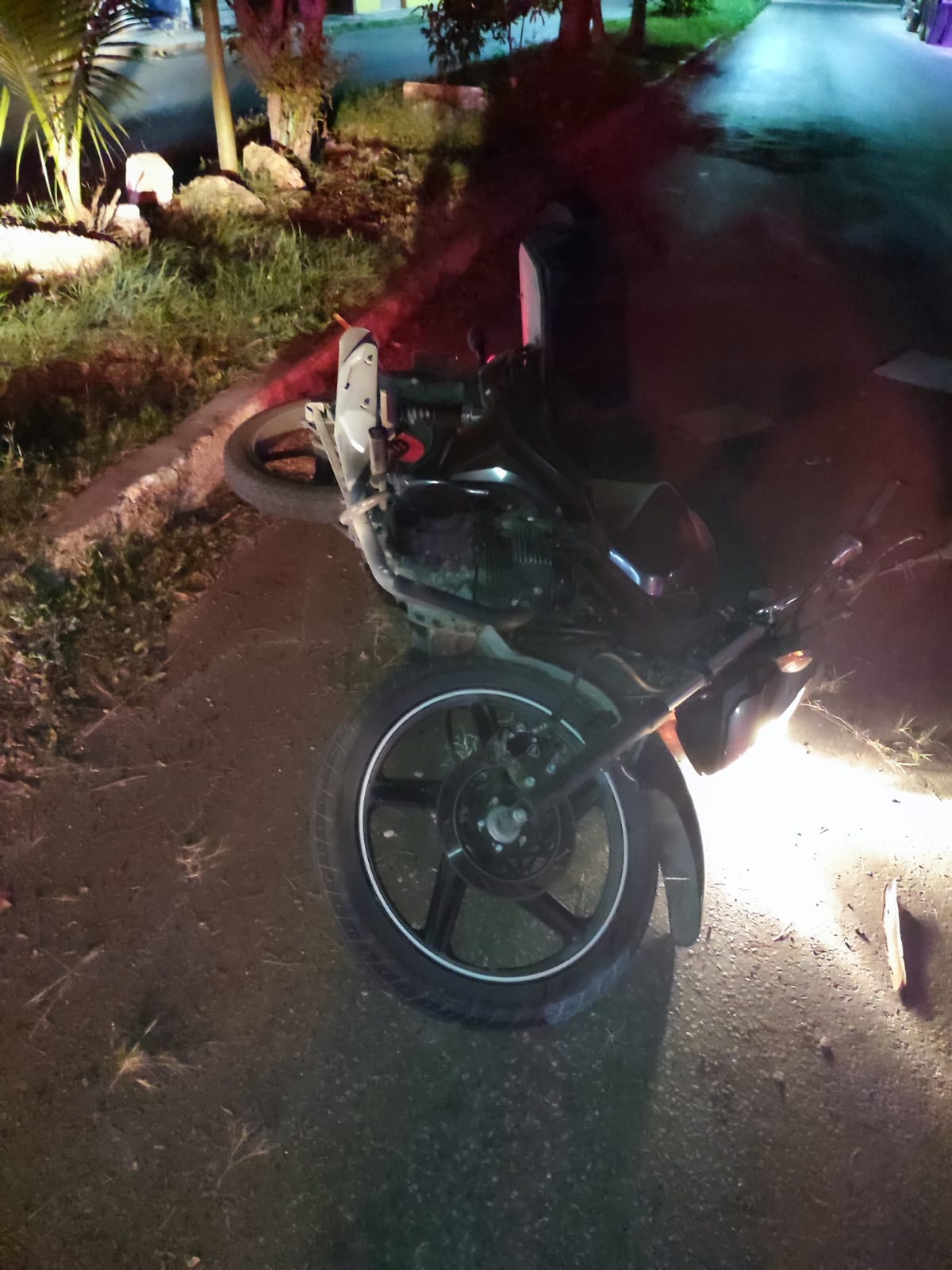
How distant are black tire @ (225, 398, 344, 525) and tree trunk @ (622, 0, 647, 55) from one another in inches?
643

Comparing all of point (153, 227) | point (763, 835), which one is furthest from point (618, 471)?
point (153, 227)

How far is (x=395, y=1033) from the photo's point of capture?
229cm

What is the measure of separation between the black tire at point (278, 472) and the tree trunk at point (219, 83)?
3371mm

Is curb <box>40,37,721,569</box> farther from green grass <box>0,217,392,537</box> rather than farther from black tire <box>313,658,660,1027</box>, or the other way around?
black tire <box>313,658,660,1027</box>

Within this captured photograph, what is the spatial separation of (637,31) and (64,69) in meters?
16.2

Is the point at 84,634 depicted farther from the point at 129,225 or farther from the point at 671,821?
the point at 129,225

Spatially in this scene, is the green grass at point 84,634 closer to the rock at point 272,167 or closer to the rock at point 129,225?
the rock at point 129,225

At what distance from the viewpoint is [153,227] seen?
5941mm

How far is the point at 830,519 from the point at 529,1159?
320cm

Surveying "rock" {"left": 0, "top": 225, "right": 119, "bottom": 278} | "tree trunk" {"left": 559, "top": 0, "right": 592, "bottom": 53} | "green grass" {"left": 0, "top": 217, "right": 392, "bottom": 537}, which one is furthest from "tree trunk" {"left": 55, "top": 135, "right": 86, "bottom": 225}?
"tree trunk" {"left": 559, "top": 0, "right": 592, "bottom": 53}

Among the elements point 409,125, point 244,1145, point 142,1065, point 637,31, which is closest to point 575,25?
point 637,31

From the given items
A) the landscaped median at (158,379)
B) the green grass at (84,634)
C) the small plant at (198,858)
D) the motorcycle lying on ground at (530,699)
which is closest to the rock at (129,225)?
the landscaped median at (158,379)

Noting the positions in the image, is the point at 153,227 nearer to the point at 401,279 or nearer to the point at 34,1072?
the point at 401,279

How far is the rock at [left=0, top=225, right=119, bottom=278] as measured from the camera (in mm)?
5199
